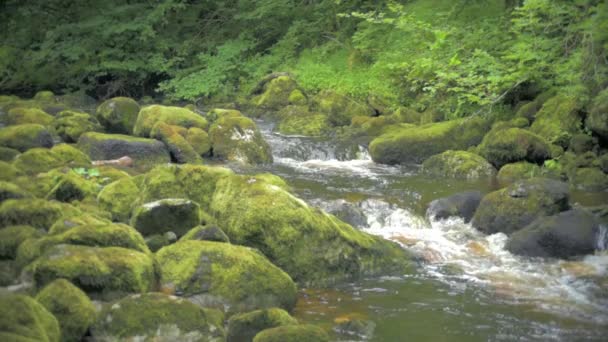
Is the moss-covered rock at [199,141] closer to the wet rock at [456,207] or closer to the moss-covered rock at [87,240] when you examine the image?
the wet rock at [456,207]

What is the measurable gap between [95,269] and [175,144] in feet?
25.3

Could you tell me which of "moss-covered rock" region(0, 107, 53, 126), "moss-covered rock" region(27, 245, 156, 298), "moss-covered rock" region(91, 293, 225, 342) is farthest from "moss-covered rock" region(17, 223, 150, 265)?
"moss-covered rock" region(0, 107, 53, 126)

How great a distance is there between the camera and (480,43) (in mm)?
15422

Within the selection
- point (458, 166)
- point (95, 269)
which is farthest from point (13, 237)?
point (458, 166)

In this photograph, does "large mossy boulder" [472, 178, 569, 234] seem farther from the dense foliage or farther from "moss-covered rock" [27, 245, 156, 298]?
the dense foliage

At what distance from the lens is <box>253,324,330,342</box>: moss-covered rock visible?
4.89 m

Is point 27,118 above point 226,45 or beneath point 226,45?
beneath

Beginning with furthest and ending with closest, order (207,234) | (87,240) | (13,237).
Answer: (207,234), (13,237), (87,240)

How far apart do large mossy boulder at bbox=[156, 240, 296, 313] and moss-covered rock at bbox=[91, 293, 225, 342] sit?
80 cm

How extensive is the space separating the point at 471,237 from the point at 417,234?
2.34 feet

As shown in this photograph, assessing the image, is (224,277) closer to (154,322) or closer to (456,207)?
(154,322)

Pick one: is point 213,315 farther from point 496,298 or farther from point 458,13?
point 458,13

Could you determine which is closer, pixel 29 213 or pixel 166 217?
pixel 29 213

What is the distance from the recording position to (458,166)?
12.7m
